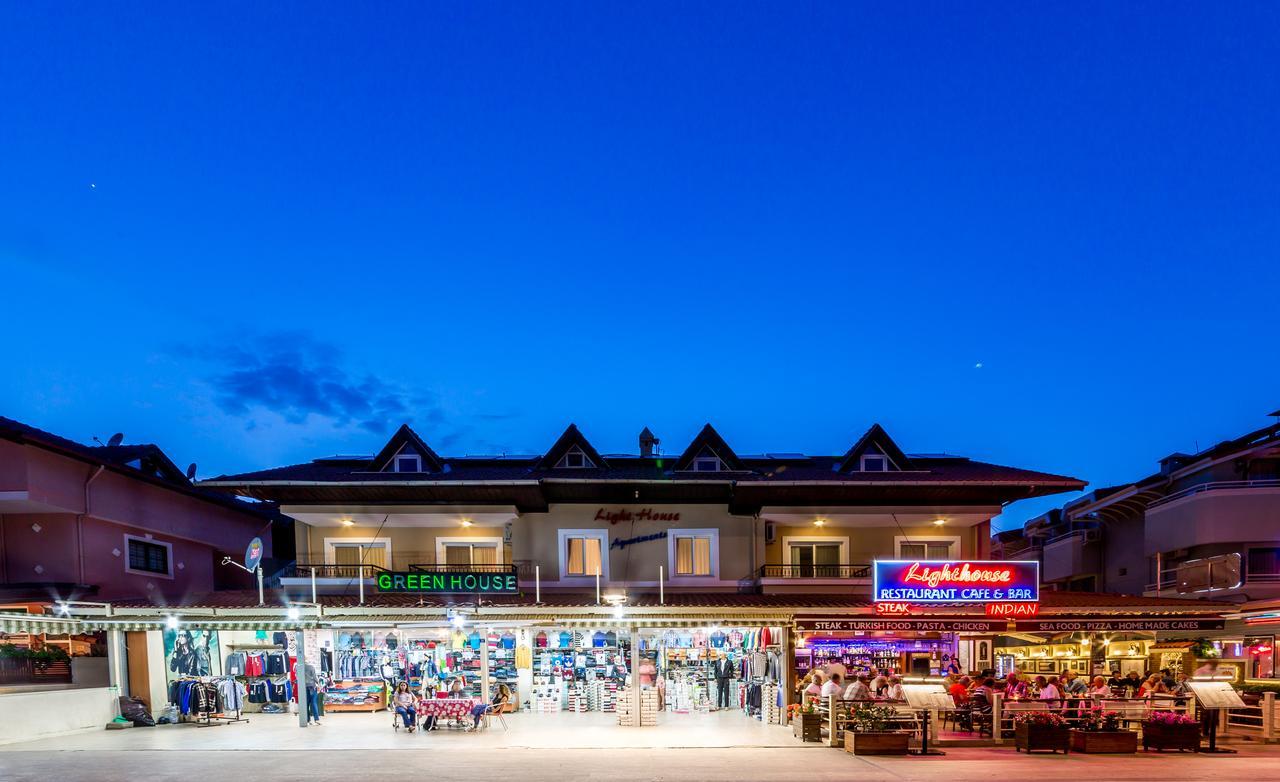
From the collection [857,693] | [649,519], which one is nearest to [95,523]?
[649,519]

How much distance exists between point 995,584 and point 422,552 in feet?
50.6

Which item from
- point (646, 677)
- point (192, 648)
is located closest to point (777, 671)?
point (646, 677)

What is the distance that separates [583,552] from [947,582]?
393 inches

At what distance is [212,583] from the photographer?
2933 cm

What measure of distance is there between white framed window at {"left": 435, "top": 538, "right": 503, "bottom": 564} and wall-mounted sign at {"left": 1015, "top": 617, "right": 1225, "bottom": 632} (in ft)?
45.9

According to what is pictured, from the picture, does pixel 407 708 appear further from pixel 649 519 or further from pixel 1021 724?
pixel 1021 724

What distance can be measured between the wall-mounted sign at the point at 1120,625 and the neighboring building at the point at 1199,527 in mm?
6924

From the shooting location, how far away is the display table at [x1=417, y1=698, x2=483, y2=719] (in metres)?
18.2

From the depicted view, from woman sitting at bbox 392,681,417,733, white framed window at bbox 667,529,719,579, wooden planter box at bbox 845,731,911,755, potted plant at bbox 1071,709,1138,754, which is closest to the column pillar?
woman sitting at bbox 392,681,417,733

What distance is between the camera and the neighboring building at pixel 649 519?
900 inches

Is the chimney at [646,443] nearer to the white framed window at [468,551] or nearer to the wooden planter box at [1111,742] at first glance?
the white framed window at [468,551]

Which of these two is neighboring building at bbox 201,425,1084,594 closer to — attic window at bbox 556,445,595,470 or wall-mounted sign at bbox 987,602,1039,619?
attic window at bbox 556,445,595,470

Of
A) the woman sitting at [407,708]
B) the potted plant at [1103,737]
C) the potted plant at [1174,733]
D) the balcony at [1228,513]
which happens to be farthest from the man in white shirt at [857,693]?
the balcony at [1228,513]

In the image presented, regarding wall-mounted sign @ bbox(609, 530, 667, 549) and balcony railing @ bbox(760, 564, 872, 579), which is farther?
wall-mounted sign @ bbox(609, 530, 667, 549)
